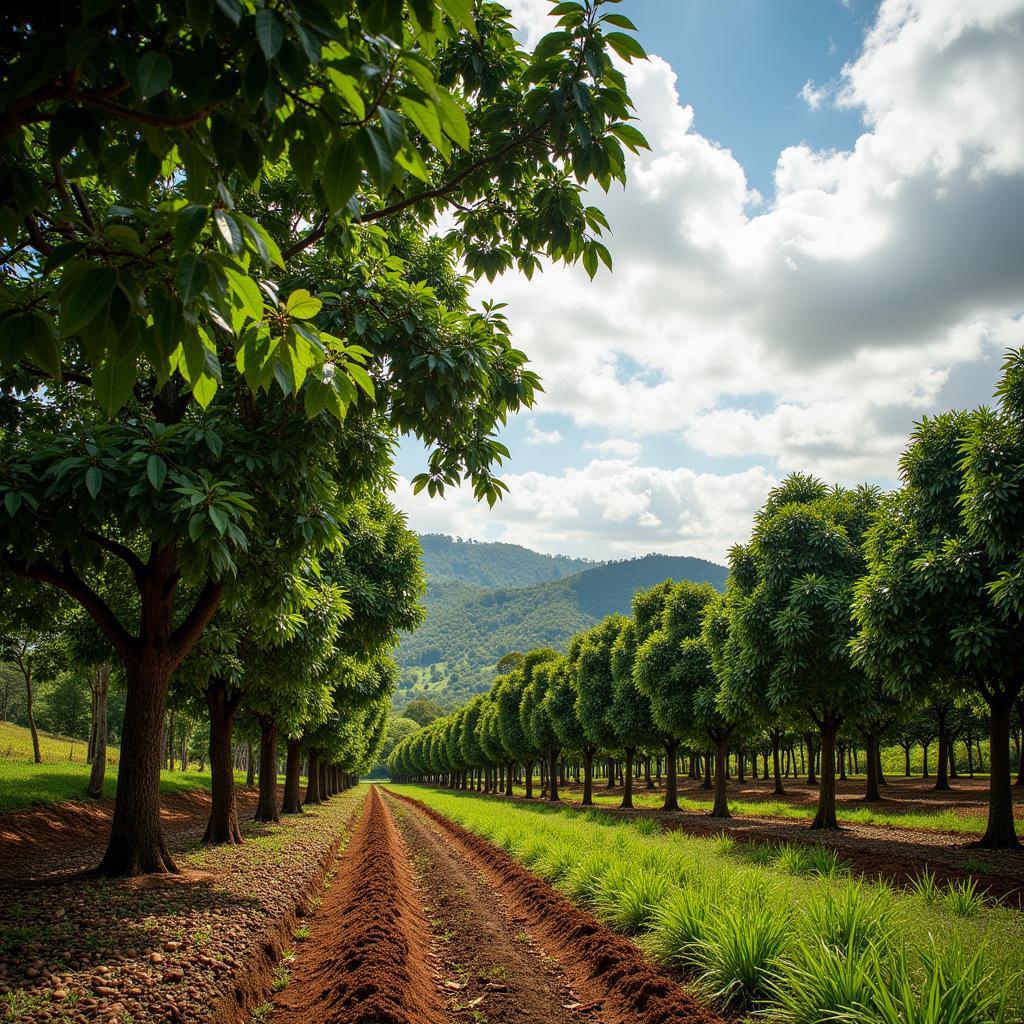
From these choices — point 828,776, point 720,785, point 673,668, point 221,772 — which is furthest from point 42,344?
point 720,785

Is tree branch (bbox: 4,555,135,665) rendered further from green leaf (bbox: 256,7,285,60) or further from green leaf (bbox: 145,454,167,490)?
green leaf (bbox: 256,7,285,60)

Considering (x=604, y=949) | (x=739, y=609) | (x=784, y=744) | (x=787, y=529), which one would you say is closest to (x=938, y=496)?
(x=787, y=529)

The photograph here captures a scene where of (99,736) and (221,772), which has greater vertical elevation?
(221,772)

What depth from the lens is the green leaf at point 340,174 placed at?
75.1 inches

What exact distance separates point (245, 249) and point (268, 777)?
74.6 feet

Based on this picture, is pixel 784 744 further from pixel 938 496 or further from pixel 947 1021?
pixel 947 1021

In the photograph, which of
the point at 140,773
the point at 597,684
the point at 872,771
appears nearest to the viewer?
the point at 140,773

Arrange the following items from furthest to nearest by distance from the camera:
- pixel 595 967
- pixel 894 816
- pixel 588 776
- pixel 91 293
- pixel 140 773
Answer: pixel 588 776 < pixel 894 816 < pixel 140 773 < pixel 595 967 < pixel 91 293

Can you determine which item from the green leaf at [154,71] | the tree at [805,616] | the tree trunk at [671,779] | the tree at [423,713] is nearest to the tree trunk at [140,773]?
the green leaf at [154,71]

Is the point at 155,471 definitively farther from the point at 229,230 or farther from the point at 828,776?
the point at 828,776

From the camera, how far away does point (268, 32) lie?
1.71 meters

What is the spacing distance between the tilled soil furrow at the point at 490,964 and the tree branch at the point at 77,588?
5.72 metres

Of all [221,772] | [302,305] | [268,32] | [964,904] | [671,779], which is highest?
[268,32]

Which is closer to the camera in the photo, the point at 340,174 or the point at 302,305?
the point at 340,174
